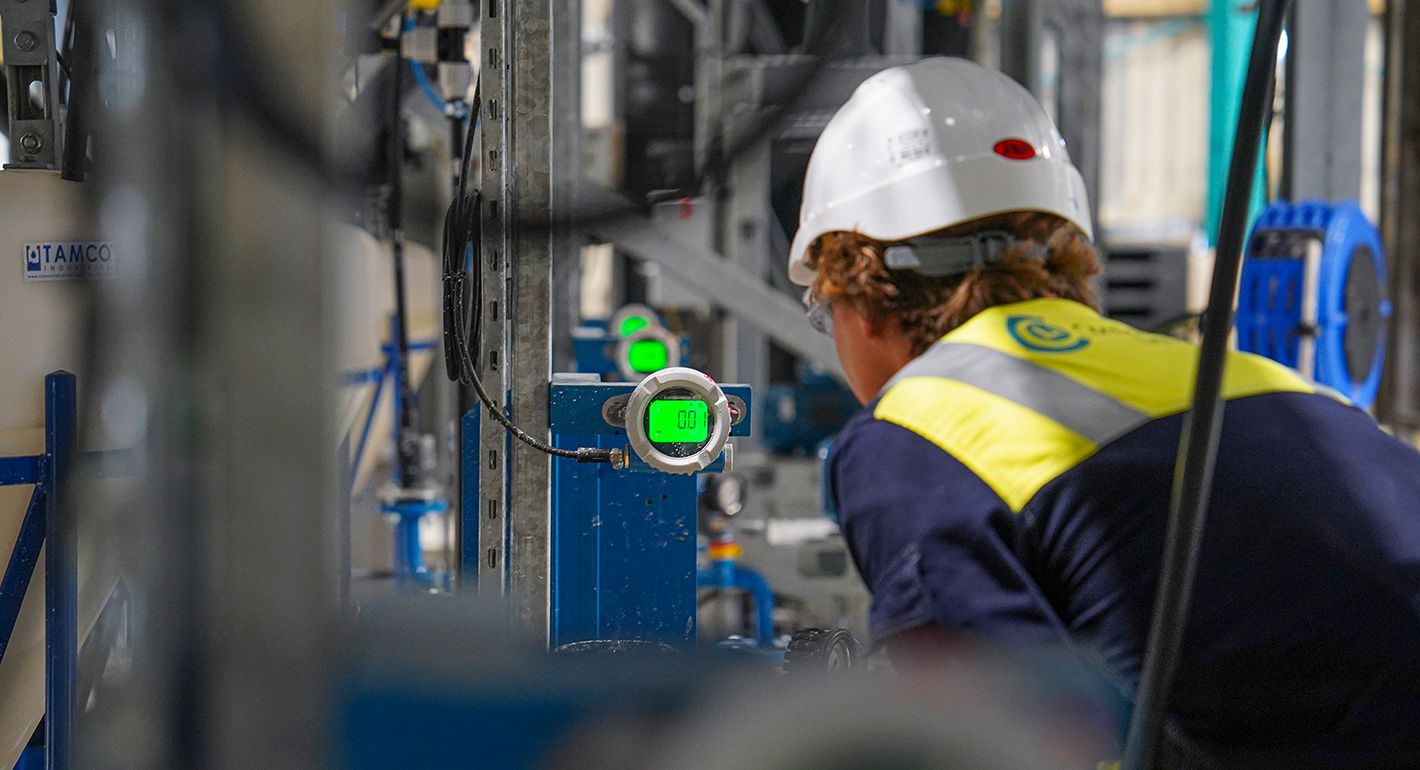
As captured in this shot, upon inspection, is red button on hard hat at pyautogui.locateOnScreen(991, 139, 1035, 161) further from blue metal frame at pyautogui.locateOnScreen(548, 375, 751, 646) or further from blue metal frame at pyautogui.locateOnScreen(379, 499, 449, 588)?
blue metal frame at pyautogui.locateOnScreen(379, 499, 449, 588)

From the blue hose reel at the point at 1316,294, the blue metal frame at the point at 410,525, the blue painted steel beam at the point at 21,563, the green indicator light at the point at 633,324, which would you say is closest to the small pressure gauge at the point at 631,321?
the green indicator light at the point at 633,324

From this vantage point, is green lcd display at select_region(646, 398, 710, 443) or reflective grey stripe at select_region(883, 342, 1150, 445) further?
green lcd display at select_region(646, 398, 710, 443)

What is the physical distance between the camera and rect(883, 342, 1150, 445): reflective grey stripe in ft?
3.73

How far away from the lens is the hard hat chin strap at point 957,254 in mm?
1443

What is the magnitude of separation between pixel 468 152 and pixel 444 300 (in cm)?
18

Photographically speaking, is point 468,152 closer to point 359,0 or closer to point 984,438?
point 984,438

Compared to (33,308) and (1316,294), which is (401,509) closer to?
(33,308)

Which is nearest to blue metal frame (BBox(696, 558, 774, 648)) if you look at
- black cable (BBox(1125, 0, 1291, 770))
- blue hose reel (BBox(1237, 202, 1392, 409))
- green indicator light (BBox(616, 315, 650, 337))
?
green indicator light (BBox(616, 315, 650, 337))

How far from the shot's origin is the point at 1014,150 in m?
1.51

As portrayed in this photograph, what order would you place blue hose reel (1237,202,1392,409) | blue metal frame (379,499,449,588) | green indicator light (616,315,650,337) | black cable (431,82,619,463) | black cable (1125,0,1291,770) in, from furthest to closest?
green indicator light (616,315,650,337) → blue metal frame (379,499,449,588) → blue hose reel (1237,202,1392,409) → black cable (431,82,619,463) → black cable (1125,0,1291,770)

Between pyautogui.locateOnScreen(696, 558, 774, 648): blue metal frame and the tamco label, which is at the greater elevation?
the tamco label

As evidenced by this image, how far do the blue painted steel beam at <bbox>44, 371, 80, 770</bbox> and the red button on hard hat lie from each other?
3.81ft

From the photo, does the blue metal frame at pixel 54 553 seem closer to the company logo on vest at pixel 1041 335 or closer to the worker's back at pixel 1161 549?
the worker's back at pixel 1161 549

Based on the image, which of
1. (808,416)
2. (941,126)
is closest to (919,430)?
(941,126)
